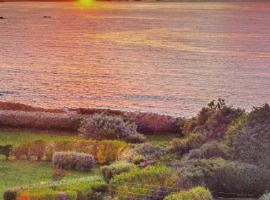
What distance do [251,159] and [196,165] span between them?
2330mm

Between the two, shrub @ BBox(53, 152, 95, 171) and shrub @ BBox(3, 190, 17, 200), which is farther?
shrub @ BBox(53, 152, 95, 171)

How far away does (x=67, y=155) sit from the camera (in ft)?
111

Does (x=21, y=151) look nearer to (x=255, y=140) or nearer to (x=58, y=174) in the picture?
(x=58, y=174)

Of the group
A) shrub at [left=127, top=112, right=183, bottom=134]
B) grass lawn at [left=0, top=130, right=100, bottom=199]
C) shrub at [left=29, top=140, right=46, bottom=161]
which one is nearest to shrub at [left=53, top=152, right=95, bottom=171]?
grass lawn at [left=0, top=130, right=100, bottom=199]

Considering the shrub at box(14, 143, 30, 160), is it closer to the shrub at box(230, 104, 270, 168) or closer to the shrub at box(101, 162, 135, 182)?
the shrub at box(101, 162, 135, 182)

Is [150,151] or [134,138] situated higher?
[150,151]

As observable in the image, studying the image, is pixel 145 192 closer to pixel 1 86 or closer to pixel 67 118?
pixel 67 118

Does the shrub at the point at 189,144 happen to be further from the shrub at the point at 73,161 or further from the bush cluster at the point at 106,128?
the bush cluster at the point at 106,128

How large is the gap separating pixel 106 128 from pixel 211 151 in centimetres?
1109

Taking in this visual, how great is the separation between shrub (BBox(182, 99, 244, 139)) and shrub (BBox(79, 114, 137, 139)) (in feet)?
13.0

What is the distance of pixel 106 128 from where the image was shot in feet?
132

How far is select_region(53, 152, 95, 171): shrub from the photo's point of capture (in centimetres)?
3341

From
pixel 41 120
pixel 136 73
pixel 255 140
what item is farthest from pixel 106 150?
pixel 136 73

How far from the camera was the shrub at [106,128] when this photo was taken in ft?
132
